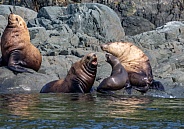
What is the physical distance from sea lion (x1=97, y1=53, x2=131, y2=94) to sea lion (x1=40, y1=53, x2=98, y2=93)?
343 millimetres

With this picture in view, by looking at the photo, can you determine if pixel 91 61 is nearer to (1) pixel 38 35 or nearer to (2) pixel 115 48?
(2) pixel 115 48

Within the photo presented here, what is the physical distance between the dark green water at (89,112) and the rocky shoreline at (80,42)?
2843 millimetres

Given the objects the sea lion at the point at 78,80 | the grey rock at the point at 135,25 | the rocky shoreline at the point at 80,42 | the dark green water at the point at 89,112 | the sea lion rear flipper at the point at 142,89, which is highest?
the dark green water at the point at 89,112

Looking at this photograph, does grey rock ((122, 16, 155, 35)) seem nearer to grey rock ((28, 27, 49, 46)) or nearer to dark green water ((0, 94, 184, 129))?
grey rock ((28, 27, 49, 46))

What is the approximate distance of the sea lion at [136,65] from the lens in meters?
13.8

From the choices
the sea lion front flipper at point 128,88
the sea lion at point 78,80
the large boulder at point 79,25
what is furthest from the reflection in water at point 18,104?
the large boulder at point 79,25

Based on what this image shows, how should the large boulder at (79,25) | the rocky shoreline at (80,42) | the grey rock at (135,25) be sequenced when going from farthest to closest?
1. the grey rock at (135,25)
2. the large boulder at (79,25)
3. the rocky shoreline at (80,42)

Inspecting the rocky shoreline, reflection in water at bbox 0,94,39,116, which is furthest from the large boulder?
reflection in water at bbox 0,94,39,116

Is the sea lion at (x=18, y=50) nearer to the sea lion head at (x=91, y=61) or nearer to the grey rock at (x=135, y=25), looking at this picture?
the sea lion head at (x=91, y=61)

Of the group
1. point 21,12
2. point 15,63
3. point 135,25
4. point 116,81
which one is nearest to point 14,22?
point 15,63

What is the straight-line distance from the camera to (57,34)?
19.0 metres

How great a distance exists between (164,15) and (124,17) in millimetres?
1519

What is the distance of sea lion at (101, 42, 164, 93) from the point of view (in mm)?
13781

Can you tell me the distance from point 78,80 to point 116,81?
0.82 meters
